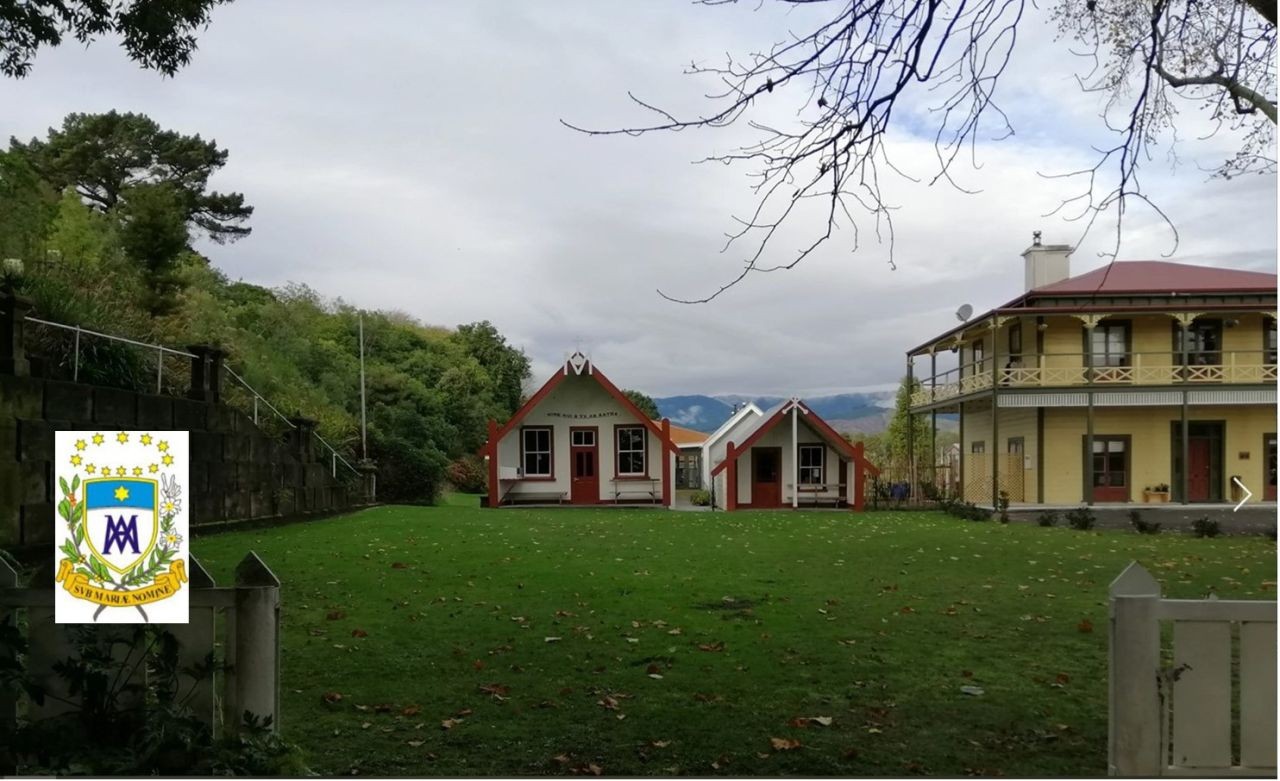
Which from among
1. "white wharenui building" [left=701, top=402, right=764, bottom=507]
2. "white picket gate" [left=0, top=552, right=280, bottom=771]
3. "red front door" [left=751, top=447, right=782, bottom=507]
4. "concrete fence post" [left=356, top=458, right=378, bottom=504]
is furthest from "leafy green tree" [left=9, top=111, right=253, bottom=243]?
"white wharenui building" [left=701, top=402, right=764, bottom=507]

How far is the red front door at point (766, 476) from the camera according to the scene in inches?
650

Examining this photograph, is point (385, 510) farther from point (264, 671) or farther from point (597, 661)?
point (264, 671)

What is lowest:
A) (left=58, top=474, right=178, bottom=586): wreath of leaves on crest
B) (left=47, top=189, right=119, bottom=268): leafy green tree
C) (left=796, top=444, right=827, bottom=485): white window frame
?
(left=796, top=444, right=827, bottom=485): white window frame

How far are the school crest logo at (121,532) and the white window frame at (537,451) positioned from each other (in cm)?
1356

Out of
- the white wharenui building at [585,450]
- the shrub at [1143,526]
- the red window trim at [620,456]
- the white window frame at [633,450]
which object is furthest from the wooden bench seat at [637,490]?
the shrub at [1143,526]

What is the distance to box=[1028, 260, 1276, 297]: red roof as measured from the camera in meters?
8.52

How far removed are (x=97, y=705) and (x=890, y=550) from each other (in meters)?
7.15

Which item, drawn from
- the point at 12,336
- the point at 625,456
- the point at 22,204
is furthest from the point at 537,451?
the point at 22,204

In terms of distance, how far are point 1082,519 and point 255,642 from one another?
10239 millimetres

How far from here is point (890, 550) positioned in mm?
8258

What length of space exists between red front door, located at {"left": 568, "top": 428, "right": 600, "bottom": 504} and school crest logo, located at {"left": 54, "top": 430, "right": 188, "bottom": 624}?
536 inches

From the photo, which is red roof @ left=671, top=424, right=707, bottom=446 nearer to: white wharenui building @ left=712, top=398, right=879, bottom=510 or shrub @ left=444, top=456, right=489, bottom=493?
white wharenui building @ left=712, top=398, right=879, bottom=510

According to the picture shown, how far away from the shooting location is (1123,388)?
10.7 meters

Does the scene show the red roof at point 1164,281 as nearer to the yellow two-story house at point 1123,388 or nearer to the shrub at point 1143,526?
the yellow two-story house at point 1123,388
